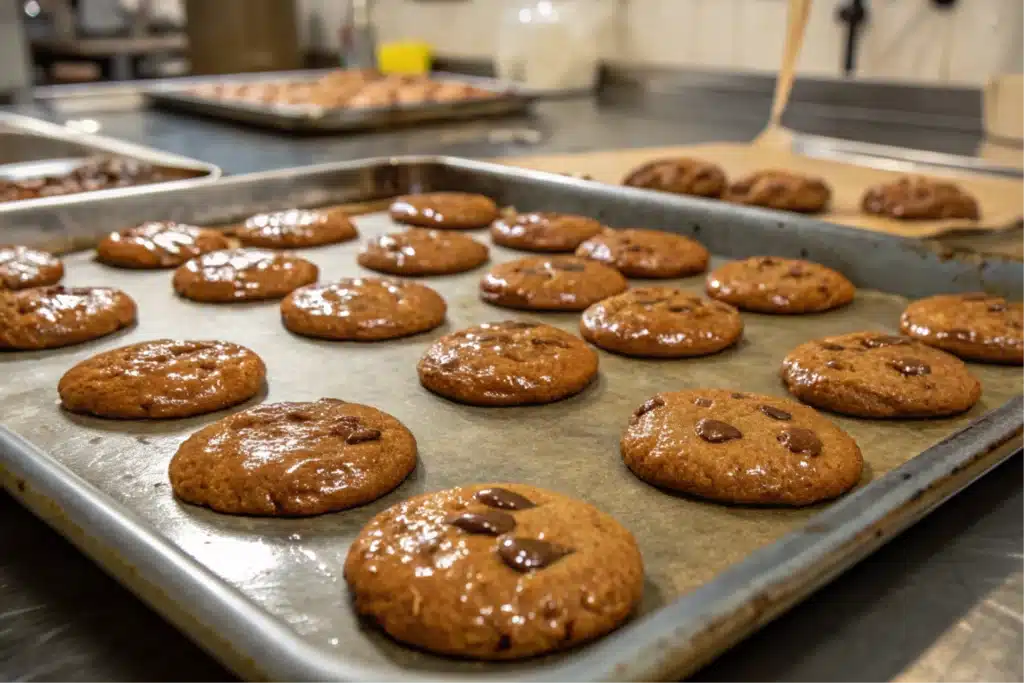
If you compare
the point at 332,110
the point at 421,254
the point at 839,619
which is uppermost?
the point at 332,110

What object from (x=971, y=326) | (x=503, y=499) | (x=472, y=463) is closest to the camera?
(x=503, y=499)

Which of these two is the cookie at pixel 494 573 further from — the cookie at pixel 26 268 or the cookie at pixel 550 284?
the cookie at pixel 26 268

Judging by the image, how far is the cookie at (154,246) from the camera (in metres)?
2.05

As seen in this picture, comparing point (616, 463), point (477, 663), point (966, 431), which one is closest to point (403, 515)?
point (477, 663)

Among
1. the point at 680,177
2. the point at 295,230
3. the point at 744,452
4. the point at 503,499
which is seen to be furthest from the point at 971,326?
the point at 295,230

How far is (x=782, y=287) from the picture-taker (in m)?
1.84

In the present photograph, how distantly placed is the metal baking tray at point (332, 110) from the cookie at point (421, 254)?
1.69 meters

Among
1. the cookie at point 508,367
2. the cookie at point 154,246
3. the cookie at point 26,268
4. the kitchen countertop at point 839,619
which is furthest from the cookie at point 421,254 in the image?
the kitchen countertop at point 839,619

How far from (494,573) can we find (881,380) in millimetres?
760

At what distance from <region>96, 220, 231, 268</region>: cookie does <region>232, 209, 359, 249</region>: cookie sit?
0.31ft

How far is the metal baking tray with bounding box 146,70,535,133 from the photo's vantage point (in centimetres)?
373

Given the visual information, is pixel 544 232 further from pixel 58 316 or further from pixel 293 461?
pixel 293 461

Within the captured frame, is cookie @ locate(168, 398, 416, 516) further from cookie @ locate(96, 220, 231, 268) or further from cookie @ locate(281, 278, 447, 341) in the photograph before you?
cookie @ locate(96, 220, 231, 268)

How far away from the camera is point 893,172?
3.07 metres
